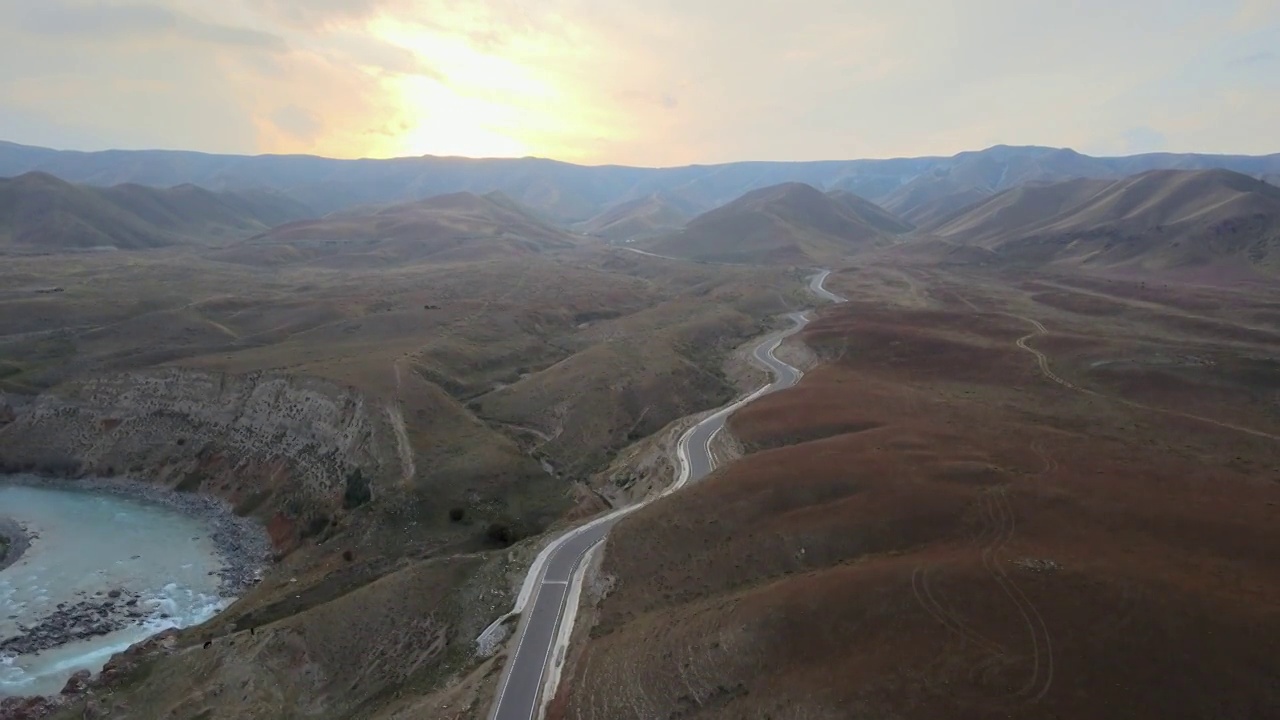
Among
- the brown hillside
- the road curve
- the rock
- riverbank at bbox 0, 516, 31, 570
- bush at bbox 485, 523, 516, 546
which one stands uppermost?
the brown hillside

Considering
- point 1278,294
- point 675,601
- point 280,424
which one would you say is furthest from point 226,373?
point 1278,294

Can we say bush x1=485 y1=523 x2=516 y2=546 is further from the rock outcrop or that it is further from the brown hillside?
the rock outcrop

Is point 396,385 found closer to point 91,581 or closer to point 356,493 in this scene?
point 356,493

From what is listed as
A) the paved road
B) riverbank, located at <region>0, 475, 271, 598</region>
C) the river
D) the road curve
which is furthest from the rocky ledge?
the paved road

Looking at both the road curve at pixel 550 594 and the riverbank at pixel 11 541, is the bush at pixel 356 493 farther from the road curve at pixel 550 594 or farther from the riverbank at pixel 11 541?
the riverbank at pixel 11 541

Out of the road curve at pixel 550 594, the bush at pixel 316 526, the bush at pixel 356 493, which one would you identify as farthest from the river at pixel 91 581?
the road curve at pixel 550 594

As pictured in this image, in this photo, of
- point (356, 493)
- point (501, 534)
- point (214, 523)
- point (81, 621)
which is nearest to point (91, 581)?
point (81, 621)
